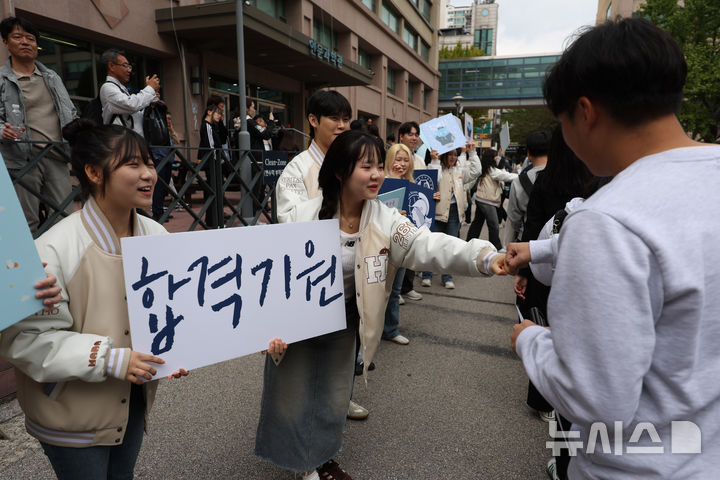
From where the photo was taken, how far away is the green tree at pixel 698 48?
20.4m

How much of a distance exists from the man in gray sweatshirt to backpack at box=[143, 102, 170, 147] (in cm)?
536

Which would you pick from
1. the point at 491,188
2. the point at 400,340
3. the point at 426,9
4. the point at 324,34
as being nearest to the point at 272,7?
the point at 324,34

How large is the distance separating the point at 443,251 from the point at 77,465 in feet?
5.10

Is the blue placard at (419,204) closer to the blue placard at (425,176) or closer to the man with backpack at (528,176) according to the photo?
the man with backpack at (528,176)

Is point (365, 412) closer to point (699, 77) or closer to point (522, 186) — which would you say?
point (522, 186)

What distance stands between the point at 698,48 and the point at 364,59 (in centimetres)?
1582

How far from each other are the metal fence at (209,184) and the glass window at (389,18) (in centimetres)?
1915

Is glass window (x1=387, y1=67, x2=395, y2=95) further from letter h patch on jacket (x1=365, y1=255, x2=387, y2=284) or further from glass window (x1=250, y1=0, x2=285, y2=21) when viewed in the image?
letter h patch on jacket (x1=365, y1=255, x2=387, y2=284)

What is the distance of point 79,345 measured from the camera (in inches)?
53.5

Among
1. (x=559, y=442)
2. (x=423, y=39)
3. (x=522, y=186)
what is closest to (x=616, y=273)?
(x=559, y=442)

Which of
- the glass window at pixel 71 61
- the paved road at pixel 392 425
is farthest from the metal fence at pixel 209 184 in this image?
the glass window at pixel 71 61

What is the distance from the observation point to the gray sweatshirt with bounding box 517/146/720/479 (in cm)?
79

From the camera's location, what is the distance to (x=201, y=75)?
1084 centimetres

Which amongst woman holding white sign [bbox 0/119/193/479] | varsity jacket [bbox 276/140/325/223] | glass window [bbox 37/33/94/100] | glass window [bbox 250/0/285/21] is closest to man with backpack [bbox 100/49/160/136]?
varsity jacket [bbox 276/140/325/223]
